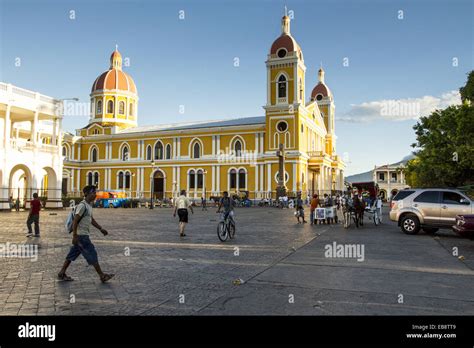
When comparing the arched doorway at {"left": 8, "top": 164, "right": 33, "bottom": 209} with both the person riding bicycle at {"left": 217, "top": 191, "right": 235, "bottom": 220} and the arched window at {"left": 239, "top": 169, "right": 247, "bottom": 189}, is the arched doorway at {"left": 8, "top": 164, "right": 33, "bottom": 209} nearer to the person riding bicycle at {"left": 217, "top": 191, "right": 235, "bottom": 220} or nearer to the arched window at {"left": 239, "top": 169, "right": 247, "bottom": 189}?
the person riding bicycle at {"left": 217, "top": 191, "right": 235, "bottom": 220}

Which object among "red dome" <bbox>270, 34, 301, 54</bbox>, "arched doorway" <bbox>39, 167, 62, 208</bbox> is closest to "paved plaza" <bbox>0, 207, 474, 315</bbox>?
"arched doorway" <bbox>39, 167, 62, 208</bbox>

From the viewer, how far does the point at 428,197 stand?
14117 millimetres

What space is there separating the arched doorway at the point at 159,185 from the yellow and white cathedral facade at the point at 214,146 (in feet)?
0.49

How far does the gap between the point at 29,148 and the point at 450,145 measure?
101 feet

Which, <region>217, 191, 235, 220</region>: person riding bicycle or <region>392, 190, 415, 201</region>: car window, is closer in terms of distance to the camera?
<region>217, 191, 235, 220</region>: person riding bicycle

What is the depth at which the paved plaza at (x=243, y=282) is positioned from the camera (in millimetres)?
5121

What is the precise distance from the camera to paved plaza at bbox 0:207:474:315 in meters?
5.12

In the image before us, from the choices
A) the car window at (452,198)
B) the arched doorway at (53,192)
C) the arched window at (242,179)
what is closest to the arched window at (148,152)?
the arched window at (242,179)

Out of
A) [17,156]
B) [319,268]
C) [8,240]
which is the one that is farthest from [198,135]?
[319,268]

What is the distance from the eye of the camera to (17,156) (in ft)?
101

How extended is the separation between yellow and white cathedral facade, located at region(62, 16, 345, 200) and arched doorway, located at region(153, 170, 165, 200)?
0.15m

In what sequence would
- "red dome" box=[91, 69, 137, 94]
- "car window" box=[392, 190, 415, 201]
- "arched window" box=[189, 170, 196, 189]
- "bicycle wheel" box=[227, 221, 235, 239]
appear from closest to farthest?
"bicycle wheel" box=[227, 221, 235, 239], "car window" box=[392, 190, 415, 201], "arched window" box=[189, 170, 196, 189], "red dome" box=[91, 69, 137, 94]
